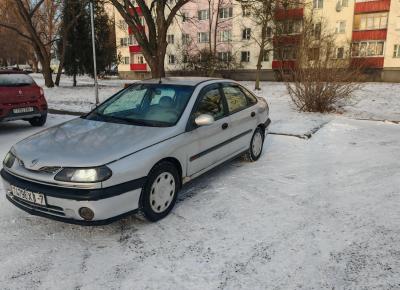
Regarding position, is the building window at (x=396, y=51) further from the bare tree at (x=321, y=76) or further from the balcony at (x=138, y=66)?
the balcony at (x=138, y=66)

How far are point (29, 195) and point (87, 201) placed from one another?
27.1 inches

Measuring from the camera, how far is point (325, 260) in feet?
10.5

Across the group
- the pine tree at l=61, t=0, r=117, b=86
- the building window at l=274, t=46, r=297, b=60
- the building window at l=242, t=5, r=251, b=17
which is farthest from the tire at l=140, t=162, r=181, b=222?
the building window at l=274, t=46, r=297, b=60

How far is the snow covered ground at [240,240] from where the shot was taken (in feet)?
9.71

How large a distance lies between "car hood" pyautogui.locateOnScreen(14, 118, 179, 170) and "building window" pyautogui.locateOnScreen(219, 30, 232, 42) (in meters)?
37.5

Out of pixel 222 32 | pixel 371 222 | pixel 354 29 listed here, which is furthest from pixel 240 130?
pixel 222 32

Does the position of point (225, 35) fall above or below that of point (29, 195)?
above

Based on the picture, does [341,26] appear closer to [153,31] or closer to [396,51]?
[396,51]

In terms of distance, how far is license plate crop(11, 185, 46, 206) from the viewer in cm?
338

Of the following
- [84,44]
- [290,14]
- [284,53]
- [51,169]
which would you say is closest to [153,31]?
[51,169]

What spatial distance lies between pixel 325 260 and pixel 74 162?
254 centimetres

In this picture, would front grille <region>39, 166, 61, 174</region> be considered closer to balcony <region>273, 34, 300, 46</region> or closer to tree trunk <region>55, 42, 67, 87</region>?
tree trunk <region>55, 42, 67, 87</region>

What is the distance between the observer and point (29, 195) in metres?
3.46

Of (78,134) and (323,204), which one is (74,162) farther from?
(323,204)
